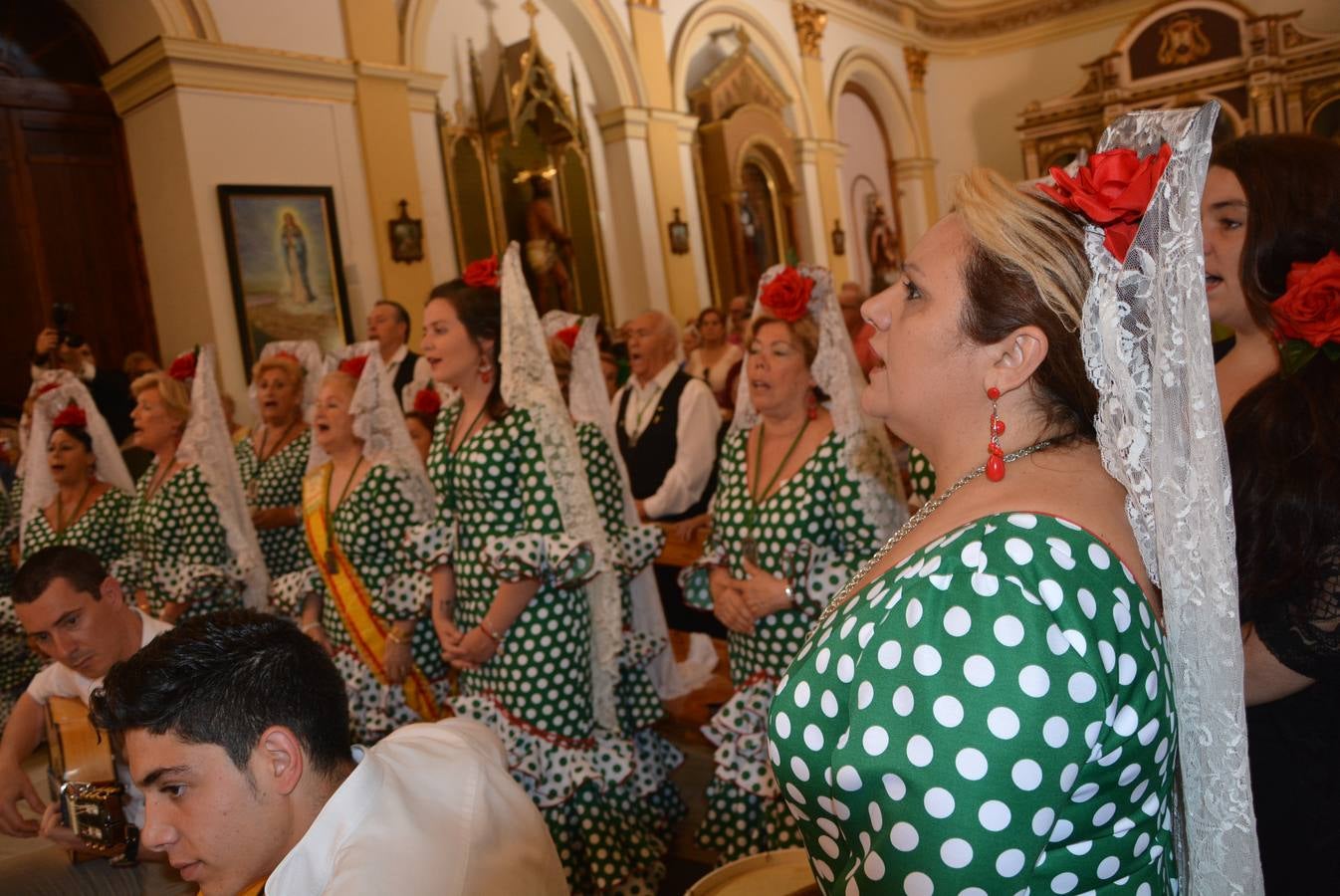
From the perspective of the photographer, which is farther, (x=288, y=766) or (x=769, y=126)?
(x=769, y=126)

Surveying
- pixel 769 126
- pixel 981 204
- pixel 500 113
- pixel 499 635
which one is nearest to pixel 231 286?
pixel 500 113

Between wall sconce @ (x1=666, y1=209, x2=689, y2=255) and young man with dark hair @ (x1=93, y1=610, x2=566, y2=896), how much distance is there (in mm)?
9531

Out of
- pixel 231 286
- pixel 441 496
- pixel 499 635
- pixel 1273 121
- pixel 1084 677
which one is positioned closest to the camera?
pixel 1084 677

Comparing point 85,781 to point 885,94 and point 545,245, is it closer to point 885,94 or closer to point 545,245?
point 545,245

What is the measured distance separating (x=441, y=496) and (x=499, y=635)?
0.52 meters

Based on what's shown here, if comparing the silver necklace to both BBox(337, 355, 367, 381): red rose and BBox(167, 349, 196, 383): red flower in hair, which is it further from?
BBox(167, 349, 196, 383): red flower in hair

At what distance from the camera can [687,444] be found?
17.1ft

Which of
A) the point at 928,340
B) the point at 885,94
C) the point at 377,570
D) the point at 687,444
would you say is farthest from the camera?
the point at 885,94

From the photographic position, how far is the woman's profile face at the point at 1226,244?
184 cm

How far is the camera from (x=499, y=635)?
298cm

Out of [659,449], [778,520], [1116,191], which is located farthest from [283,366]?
[1116,191]

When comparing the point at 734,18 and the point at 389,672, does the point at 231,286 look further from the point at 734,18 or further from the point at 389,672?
the point at 734,18

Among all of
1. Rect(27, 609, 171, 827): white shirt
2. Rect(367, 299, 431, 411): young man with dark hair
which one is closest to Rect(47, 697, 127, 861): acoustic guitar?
Rect(27, 609, 171, 827): white shirt

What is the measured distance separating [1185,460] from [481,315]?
2.31 meters
